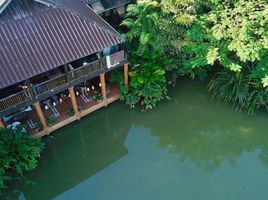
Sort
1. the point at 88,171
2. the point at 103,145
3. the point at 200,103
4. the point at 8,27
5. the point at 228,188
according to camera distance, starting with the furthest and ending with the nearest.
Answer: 1. the point at 200,103
2. the point at 103,145
3. the point at 88,171
4. the point at 228,188
5. the point at 8,27

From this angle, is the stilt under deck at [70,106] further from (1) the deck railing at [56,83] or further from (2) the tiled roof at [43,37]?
(2) the tiled roof at [43,37]

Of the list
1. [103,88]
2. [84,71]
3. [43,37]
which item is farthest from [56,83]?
[103,88]

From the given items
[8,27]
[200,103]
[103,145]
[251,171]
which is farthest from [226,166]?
[8,27]

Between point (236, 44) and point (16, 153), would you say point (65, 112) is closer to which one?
point (16, 153)

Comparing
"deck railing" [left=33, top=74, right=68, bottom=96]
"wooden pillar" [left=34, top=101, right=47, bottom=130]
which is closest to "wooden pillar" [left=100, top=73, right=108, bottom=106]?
"deck railing" [left=33, top=74, right=68, bottom=96]

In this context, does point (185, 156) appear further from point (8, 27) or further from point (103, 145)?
point (8, 27)

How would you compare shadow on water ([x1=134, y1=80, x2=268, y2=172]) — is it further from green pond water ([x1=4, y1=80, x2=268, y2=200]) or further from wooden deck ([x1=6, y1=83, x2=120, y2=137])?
wooden deck ([x1=6, y1=83, x2=120, y2=137])
